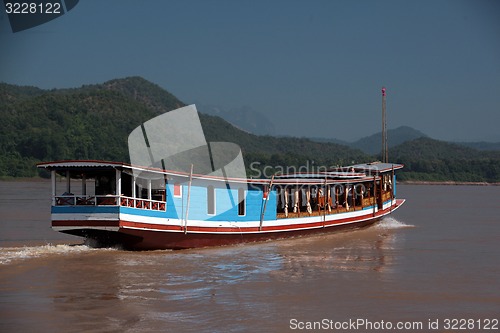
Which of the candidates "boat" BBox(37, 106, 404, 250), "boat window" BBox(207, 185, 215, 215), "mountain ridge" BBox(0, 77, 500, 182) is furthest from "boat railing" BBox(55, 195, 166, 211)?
"mountain ridge" BBox(0, 77, 500, 182)

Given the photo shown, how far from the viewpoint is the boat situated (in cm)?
1736

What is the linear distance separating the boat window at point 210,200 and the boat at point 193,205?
3cm

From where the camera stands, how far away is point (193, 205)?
1945cm

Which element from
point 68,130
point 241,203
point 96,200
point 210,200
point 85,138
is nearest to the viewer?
point 96,200

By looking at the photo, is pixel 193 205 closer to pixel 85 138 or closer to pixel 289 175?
pixel 289 175

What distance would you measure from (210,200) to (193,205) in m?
0.87

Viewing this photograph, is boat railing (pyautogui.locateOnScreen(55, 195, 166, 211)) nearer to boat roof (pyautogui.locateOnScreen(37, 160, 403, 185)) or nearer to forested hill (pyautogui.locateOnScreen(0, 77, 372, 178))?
boat roof (pyautogui.locateOnScreen(37, 160, 403, 185))

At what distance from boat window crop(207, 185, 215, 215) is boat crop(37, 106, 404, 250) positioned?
0.03 meters

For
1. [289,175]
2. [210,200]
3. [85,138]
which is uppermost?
[85,138]

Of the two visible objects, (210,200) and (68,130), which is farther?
(68,130)

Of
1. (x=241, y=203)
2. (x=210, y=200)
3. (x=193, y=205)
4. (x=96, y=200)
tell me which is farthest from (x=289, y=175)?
(x=96, y=200)

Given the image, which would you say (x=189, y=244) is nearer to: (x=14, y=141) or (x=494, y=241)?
(x=494, y=241)

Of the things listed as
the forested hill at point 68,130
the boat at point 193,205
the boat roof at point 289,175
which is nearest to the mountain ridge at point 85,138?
the forested hill at point 68,130

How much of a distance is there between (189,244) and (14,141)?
7605 cm
